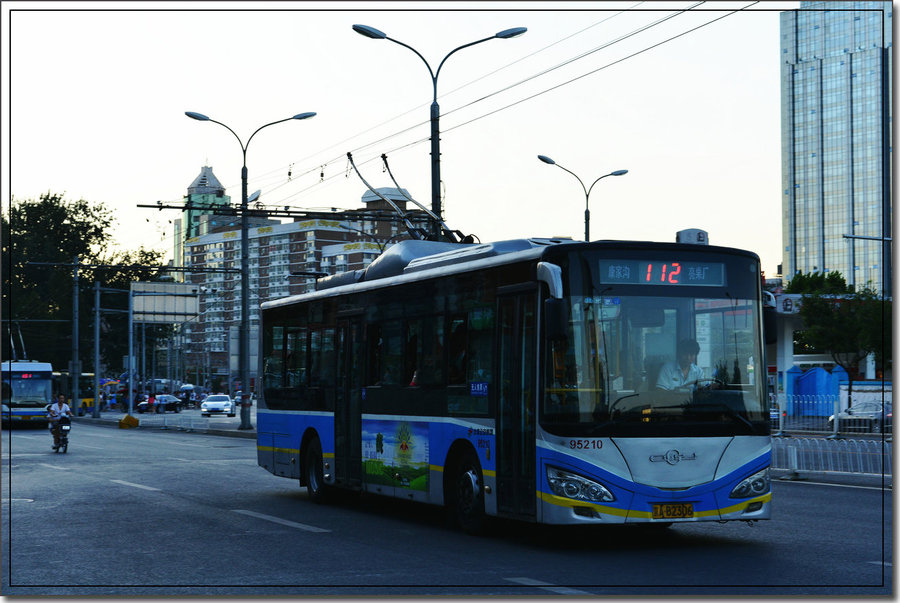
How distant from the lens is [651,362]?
11.0 m

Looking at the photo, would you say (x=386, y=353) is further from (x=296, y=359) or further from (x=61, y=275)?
(x=61, y=275)

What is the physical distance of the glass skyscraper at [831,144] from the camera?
131 meters

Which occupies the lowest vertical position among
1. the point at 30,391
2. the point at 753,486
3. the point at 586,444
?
the point at 30,391

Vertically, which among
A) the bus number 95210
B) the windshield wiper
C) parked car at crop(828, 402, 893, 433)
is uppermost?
the windshield wiper

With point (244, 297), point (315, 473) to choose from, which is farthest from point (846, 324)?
point (315, 473)

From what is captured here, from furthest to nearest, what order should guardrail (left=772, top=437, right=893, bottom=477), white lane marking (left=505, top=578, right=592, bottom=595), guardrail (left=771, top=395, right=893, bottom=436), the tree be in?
the tree < guardrail (left=771, top=395, right=893, bottom=436) < guardrail (left=772, top=437, right=893, bottom=477) < white lane marking (left=505, top=578, right=592, bottom=595)

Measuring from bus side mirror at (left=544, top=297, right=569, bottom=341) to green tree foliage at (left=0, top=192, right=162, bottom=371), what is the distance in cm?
7018

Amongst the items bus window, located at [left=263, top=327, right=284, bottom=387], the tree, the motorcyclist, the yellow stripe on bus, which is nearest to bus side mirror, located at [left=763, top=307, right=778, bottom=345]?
the yellow stripe on bus

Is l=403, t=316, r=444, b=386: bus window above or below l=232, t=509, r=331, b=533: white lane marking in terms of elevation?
above

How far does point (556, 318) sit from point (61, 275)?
7719 cm

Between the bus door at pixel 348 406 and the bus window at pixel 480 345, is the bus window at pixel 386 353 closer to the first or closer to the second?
the bus door at pixel 348 406

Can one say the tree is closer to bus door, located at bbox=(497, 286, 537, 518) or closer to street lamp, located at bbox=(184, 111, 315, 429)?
street lamp, located at bbox=(184, 111, 315, 429)

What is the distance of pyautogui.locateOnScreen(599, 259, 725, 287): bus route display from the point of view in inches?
440

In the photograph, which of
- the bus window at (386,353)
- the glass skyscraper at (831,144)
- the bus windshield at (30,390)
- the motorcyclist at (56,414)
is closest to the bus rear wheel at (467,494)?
the bus window at (386,353)
